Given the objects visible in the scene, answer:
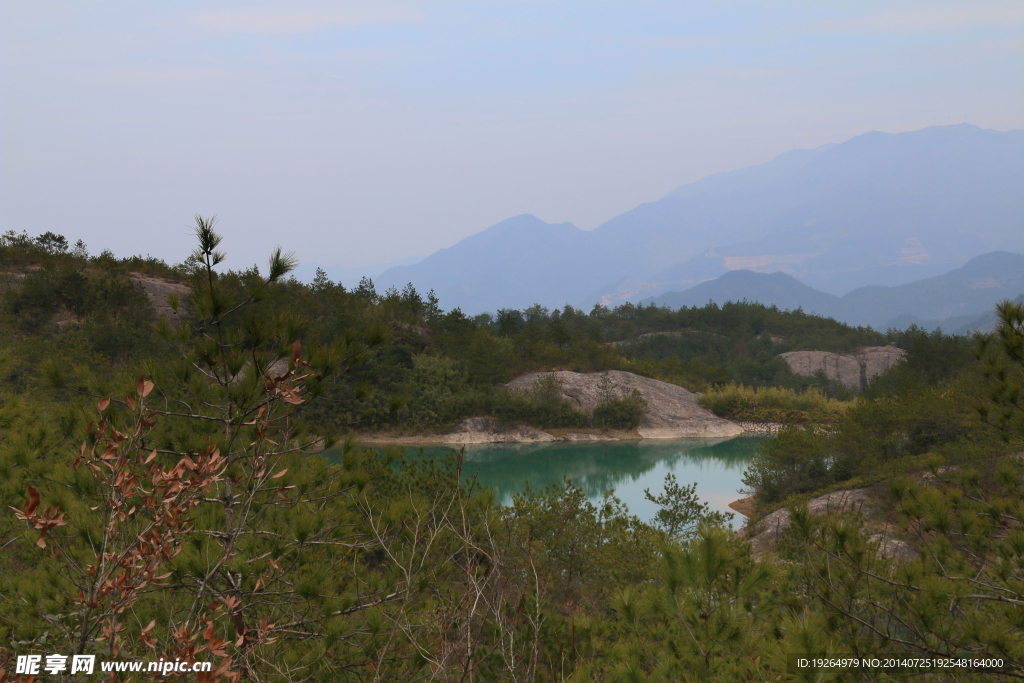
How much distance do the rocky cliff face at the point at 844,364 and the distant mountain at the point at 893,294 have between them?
457 feet

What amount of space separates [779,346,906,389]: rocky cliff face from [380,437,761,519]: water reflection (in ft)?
47.9

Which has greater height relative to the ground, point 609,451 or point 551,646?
point 551,646

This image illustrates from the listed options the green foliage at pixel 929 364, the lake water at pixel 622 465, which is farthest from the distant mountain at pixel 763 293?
the lake water at pixel 622 465

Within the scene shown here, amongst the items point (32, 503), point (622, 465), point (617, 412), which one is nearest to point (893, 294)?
point (617, 412)

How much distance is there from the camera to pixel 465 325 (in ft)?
86.5

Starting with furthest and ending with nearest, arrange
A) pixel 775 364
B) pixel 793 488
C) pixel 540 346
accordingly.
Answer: pixel 775 364 < pixel 540 346 < pixel 793 488

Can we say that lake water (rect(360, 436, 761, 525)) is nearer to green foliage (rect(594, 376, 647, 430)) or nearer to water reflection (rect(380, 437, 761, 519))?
water reflection (rect(380, 437, 761, 519))

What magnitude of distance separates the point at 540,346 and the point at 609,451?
7609 mm

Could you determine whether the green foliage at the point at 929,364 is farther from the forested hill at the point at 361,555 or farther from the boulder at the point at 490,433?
Answer: the forested hill at the point at 361,555

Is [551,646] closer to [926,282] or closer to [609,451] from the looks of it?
[609,451]

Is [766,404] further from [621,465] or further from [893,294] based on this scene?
[893,294]

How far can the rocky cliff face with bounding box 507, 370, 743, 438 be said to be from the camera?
25172mm

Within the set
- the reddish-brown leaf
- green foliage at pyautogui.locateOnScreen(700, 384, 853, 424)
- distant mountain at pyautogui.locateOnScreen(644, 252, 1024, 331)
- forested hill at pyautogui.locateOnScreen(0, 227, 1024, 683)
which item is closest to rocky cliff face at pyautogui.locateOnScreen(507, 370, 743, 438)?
green foliage at pyautogui.locateOnScreen(700, 384, 853, 424)

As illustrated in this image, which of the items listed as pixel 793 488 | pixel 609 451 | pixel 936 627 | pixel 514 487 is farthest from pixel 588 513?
pixel 609 451
